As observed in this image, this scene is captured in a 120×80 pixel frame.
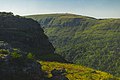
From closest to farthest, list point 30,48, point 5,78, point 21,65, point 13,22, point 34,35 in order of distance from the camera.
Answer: point 5,78
point 21,65
point 30,48
point 34,35
point 13,22

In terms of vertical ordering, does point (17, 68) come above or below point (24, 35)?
above

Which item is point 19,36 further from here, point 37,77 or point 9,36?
point 37,77

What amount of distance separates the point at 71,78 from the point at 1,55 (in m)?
40.9

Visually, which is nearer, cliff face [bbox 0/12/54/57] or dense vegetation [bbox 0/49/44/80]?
dense vegetation [bbox 0/49/44/80]

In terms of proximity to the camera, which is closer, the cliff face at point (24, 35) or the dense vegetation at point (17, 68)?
the dense vegetation at point (17, 68)

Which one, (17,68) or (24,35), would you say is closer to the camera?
(17,68)

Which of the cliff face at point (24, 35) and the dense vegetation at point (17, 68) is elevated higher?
the dense vegetation at point (17, 68)

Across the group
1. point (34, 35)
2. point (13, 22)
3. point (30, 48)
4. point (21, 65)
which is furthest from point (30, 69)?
point (13, 22)

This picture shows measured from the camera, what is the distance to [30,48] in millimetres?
135500

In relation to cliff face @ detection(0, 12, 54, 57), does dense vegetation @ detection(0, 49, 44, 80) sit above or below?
above

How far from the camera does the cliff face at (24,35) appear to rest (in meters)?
132

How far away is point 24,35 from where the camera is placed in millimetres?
142625

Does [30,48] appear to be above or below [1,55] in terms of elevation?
below

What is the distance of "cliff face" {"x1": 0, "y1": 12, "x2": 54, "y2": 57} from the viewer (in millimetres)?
131750
